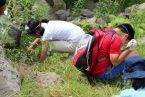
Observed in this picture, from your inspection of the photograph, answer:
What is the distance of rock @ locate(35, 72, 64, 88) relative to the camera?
734 centimetres

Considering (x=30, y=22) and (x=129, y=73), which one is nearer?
(x=129, y=73)

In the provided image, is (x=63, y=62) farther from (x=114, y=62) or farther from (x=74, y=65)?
(x=114, y=62)

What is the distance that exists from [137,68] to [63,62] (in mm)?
4004

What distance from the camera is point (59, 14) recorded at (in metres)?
16.6

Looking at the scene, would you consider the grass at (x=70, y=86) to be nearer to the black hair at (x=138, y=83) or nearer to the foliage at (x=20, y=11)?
the foliage at (x=20, y=11)

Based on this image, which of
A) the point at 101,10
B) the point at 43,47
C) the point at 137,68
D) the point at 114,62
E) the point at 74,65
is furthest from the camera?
the point at 101,10

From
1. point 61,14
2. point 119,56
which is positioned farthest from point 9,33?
point 61,14

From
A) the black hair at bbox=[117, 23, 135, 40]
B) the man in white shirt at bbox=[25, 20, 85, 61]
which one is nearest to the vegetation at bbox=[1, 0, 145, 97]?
the man in white shirt at bbox=[25, 20, 85, 61]

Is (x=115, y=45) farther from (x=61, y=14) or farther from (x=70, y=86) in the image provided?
(x=61, y=14)

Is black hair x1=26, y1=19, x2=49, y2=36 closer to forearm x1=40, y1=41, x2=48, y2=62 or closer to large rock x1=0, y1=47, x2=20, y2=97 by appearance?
forearm x1=40, y1=41, x2=48, y2=62

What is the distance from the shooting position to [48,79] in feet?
24.6

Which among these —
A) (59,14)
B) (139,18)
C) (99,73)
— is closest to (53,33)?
(99,73)

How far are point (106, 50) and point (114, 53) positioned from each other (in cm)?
19

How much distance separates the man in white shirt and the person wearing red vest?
3.40ft
